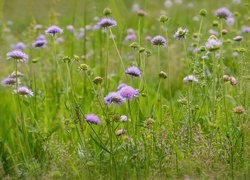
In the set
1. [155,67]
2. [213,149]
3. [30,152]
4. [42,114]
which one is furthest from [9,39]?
[213,149]

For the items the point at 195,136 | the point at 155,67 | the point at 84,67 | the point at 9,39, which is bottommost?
the point at 195,136

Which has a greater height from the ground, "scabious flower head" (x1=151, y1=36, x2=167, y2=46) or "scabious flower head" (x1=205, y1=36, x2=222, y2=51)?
"scabious flower head" (x1=151, y1=36, x2=167, y2=46)

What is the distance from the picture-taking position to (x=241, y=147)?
246cm

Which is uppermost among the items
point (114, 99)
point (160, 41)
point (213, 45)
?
point (160, 41)

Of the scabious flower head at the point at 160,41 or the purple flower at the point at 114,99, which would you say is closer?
the purple flower at the point at 114,99

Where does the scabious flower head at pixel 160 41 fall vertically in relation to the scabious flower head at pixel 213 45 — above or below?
above

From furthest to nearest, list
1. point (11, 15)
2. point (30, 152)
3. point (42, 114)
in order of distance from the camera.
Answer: point (11, 15) < point (42, 114) < point (30, 152)

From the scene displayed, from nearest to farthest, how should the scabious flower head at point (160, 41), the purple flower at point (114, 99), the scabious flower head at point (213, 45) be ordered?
the scabious flower head at point (213, 45), the purple flower at point (114, 99), the scabious flower head at point (160, 41)

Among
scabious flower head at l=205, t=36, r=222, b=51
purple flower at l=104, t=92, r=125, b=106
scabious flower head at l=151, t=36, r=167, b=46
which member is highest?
scabious flower head at l=151, t=36, r=167, b=46

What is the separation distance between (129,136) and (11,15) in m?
8.36

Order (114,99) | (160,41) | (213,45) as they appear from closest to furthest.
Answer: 1. (213,45)
2. (114,99)
3. (160,41)

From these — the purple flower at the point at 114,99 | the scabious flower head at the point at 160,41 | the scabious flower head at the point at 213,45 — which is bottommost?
the purple flower at the point at 114,99

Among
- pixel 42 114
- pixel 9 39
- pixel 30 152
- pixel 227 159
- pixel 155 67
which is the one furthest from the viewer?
pixel 9 39

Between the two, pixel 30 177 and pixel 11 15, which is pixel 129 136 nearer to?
pixel 30 177
